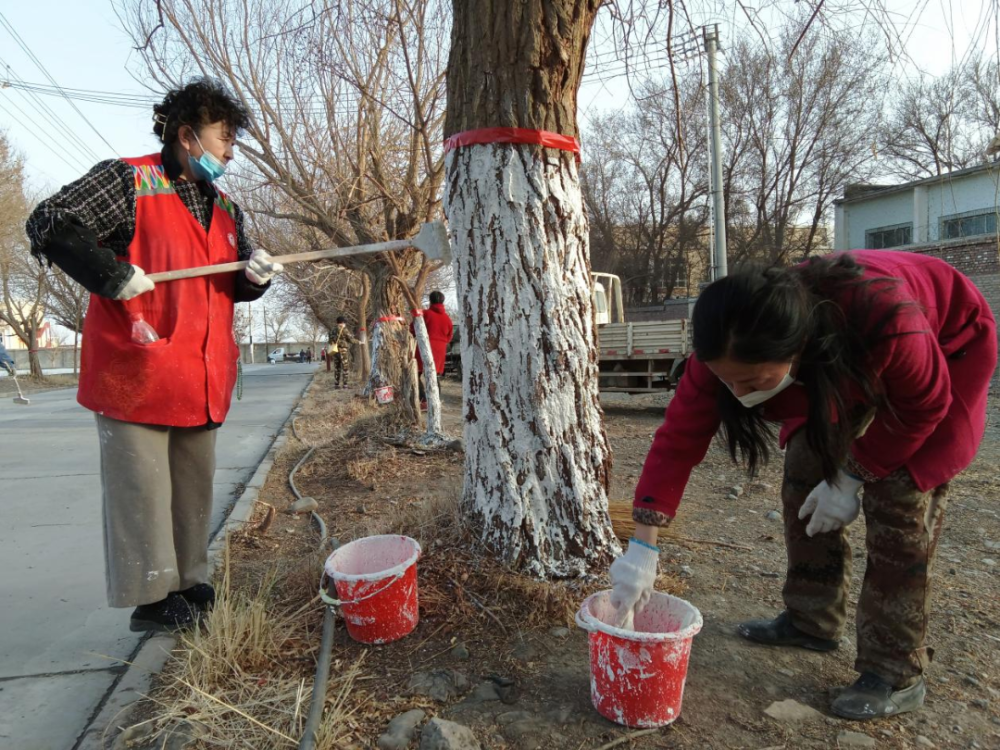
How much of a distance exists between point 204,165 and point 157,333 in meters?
0.66

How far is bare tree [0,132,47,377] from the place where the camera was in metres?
19.6

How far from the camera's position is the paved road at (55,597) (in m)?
2.17

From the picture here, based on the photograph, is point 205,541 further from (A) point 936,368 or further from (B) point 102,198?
(A) point 936,368

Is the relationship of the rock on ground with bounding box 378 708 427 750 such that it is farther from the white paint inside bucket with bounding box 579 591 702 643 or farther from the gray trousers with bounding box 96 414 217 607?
the gray trousers with bounding box 96 414 217 607

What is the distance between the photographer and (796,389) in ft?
6.07

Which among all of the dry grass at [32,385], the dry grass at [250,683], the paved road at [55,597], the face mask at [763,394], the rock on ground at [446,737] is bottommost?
the dry grass at [32,385]

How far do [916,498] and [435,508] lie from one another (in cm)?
210

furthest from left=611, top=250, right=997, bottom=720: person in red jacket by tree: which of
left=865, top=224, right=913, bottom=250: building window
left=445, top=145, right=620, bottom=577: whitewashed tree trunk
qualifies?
left=865, top=224, right=913, bottom=250: building window

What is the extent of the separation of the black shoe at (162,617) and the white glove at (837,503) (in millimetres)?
2267

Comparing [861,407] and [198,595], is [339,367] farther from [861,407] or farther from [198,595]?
[861,407]

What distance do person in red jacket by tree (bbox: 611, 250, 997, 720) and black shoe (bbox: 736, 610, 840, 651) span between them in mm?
287

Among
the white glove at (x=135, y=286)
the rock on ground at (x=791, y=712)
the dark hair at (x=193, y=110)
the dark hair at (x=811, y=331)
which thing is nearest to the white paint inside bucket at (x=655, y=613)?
the rock on ground at (x=791, y=712)

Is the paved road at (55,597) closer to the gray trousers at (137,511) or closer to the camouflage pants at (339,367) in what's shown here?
the gray trousers at (137,511)

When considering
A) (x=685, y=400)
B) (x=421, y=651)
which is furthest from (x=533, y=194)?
(x=421, y=651)
